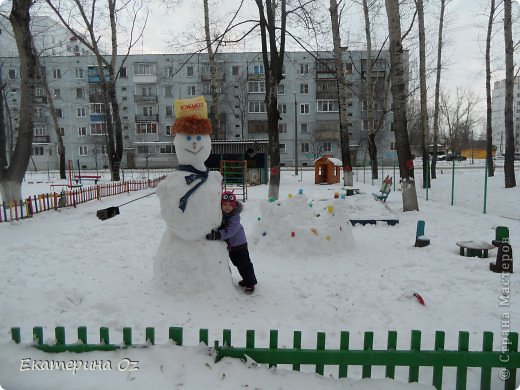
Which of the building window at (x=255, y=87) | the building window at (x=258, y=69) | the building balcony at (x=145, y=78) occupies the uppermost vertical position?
the building window at (x=258, y=69)

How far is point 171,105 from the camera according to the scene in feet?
141

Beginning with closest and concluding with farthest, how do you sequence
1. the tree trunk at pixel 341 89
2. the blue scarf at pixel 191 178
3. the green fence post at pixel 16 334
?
the green fence post at pixel 16 334 < the blue scarf at pixel 191 178 < the tree trunk at pixel 341 89

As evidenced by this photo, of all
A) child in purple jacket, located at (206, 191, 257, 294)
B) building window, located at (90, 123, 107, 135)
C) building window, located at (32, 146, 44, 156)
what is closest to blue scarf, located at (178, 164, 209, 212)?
child in purple jacket, located at (206, 191, 257, 294)

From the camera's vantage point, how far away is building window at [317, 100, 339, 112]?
139 ft

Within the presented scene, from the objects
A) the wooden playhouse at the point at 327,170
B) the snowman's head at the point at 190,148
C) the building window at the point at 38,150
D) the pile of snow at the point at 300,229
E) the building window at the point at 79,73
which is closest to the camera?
the snowman's head at the point at 190,148

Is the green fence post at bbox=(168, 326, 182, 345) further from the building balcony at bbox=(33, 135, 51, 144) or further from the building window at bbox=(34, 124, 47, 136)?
the building window at bbox=(34, 124, 47, 136)

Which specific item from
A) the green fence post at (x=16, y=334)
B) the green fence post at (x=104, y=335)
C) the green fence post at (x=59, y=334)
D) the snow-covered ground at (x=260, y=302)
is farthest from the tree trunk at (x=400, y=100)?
the green fence post at (x=16, y=334)

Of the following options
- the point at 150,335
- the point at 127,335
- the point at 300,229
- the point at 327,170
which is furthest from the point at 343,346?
the point at 327,170

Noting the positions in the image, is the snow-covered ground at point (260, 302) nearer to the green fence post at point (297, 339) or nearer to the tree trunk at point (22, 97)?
the green fence post at point (297, 339)

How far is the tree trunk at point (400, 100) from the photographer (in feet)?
32.3

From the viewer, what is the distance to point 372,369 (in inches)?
123

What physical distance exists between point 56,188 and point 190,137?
19.6 metres

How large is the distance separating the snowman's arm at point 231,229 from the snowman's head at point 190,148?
2.68 ft

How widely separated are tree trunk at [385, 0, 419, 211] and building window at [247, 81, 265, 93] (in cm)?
3320
